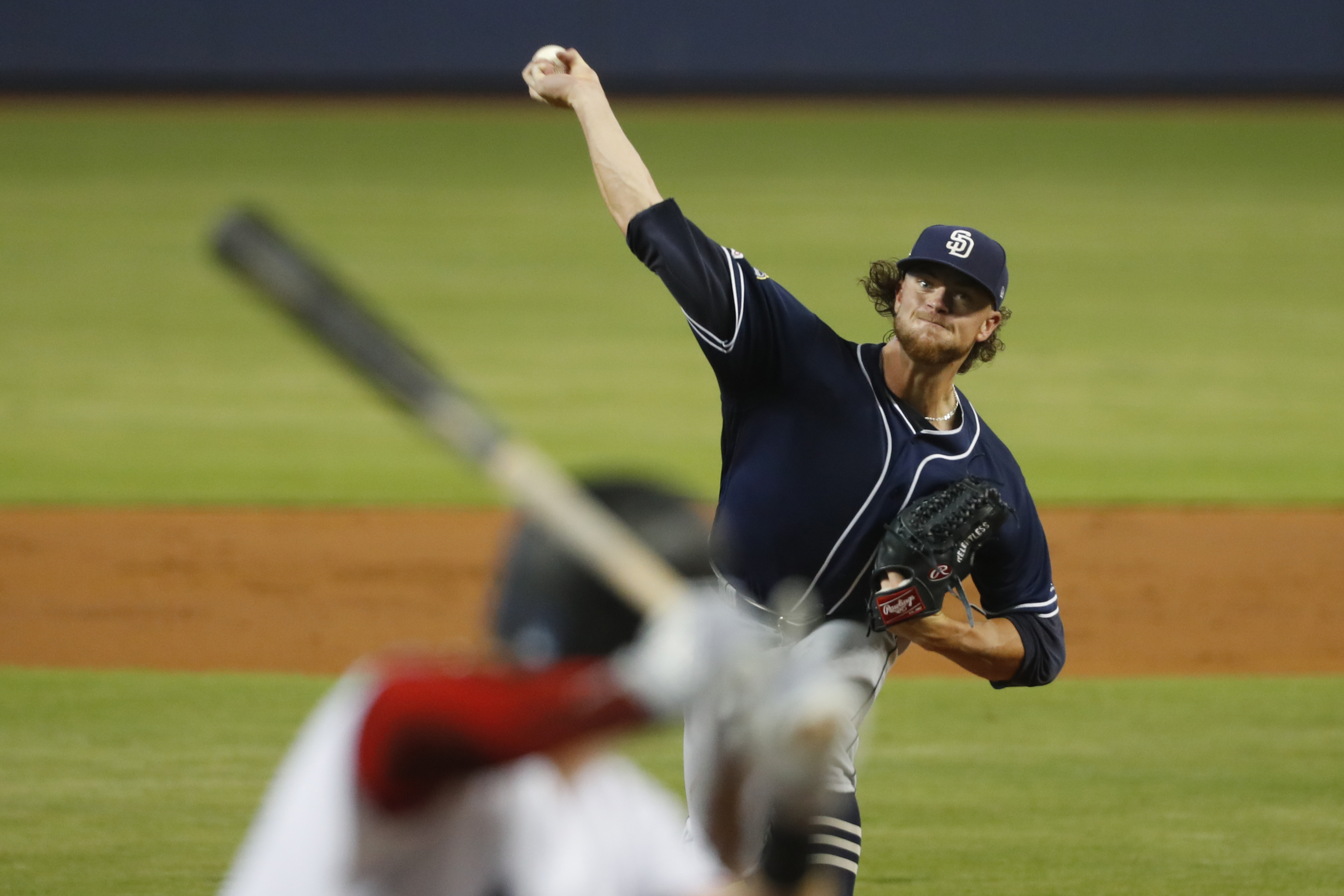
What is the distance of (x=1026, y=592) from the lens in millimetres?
4250

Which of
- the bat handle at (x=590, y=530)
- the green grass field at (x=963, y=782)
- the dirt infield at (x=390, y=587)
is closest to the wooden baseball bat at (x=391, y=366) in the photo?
the bat handle at (x=590, y=530)

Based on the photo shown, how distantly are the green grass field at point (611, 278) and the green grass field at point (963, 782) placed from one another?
10.5 feet

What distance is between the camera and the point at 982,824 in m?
5.41

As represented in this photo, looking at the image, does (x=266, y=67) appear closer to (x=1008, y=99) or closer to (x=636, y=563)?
(x=1008, y=99)

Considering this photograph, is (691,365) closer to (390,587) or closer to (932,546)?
(390,587)

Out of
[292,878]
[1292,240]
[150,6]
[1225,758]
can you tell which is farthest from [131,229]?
[292,878]

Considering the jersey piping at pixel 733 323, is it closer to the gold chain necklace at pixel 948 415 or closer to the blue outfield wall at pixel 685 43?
the gold chain necklace at pixel 948 415

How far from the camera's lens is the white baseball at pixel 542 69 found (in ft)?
14.0

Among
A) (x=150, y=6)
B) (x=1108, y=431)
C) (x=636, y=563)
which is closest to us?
(x=636, y=563)

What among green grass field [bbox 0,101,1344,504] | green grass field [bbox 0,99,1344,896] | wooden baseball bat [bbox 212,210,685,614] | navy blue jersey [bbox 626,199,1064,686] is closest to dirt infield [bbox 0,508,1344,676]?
green grass field [bbox 0,99,1344,896]

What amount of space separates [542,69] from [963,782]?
2989 mm

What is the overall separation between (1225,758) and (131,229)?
14.5 m

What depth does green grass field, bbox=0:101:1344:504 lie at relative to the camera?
1076cm

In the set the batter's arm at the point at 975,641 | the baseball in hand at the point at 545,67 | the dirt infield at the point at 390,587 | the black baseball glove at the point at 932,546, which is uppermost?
the baseball in hand at the point at 545,67
